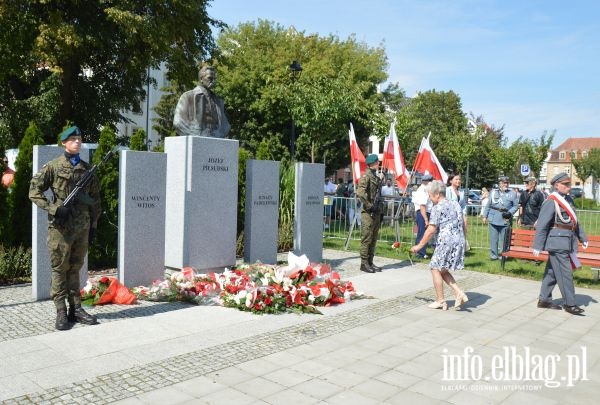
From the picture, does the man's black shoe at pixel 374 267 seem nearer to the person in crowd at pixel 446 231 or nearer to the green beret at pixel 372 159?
the green beret at pixel 372 159

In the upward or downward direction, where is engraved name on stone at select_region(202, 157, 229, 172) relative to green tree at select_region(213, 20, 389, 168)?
downward

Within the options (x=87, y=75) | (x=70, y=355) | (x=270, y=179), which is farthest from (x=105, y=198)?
(x=87, y=75)

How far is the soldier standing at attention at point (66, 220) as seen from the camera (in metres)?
5.80

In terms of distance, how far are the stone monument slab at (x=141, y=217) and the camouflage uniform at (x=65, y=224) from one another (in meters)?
1.52

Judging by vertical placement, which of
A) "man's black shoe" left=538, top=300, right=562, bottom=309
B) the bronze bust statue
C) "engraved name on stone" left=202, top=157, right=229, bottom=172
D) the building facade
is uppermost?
the building facade

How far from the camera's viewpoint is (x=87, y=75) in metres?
24.7

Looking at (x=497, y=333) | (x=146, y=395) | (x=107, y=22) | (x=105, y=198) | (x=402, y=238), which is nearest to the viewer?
(x=146, y=395)

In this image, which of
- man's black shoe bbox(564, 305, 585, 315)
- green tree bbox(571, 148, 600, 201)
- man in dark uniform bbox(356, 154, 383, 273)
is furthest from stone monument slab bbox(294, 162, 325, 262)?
green tree bbox(571, 148, 600, 201)

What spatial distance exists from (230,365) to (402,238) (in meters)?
11.8

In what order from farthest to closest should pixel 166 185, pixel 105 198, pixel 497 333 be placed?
pixel 105 198
pixel 166 185
pixel 497 333

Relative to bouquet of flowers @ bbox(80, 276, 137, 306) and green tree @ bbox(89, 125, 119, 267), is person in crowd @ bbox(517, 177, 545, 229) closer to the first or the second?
green tree @ bbox(89, 125, 119, 267)

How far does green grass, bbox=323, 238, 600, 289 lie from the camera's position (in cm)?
1080

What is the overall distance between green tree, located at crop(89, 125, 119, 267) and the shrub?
1205 mm

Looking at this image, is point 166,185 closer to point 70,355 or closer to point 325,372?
point 70,355
